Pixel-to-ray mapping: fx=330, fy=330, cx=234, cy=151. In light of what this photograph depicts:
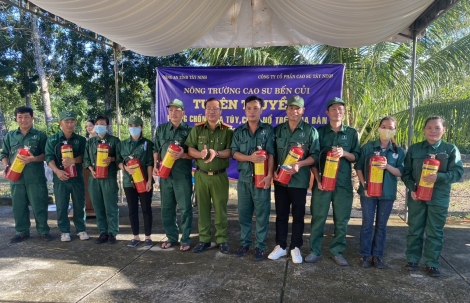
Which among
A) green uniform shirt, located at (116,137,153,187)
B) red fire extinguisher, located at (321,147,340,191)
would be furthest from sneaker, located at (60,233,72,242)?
red fire extinguisher, located at (321,147,340,191)

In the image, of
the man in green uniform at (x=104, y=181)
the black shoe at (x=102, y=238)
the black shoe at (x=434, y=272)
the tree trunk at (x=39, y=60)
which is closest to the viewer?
the black shoe at (x=434, y=272)

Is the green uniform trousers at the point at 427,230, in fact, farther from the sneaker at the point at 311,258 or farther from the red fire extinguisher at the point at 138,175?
the red fire extinguisher at the point at 138,175

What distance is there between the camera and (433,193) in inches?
126

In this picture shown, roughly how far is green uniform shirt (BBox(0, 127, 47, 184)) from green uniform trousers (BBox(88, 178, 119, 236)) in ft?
2.45

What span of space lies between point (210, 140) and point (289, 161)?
97 cm

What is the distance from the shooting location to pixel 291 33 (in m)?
4.80

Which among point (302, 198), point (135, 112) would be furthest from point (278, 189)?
point (135, 112)

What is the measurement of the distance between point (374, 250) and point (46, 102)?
1079 cm

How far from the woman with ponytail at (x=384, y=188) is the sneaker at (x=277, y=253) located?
2.73 ft

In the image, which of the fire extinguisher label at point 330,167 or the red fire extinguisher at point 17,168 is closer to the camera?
the fire extinguisher label at point 330,167

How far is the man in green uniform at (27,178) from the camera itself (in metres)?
4.21

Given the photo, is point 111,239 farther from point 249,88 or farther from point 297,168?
point 249,88

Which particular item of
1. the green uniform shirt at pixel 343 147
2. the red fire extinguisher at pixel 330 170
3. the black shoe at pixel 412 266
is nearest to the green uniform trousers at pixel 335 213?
the green uniform shirt at pixel 343 147

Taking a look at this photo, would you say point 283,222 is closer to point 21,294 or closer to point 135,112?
point 21,294
